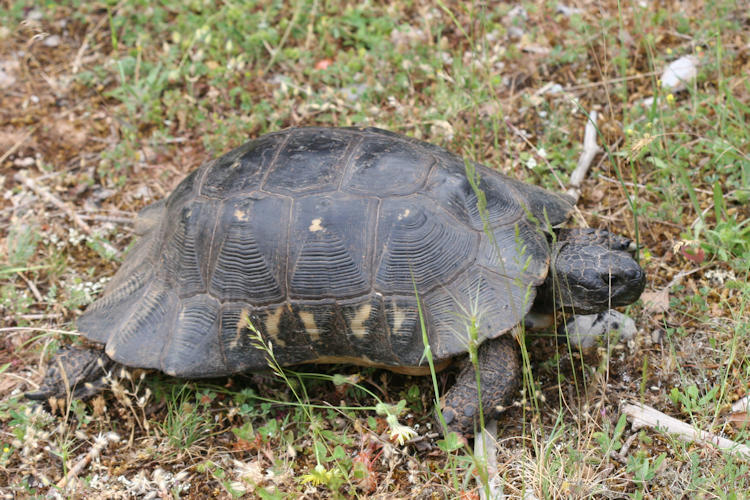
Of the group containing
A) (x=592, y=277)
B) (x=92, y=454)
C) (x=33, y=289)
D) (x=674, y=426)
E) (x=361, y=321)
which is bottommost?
(x=92, y=454)

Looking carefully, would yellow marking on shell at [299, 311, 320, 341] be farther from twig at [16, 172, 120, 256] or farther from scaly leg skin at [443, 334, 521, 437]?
twig at [16, 172, 120, 256]

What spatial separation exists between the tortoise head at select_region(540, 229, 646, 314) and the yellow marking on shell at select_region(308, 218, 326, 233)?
1236 millimetres

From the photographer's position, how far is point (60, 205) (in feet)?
17.3

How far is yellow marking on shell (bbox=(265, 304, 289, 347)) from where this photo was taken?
371 cm

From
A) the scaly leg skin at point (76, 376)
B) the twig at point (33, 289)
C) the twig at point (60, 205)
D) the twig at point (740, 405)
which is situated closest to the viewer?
the twig at point (740, 405)

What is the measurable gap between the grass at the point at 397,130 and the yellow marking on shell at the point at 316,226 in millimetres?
855

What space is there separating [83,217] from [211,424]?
2.20 meters

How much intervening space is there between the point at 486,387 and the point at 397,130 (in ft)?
7.89

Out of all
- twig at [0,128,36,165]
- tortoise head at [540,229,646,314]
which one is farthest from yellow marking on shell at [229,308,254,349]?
twig at [0,128,36,165]

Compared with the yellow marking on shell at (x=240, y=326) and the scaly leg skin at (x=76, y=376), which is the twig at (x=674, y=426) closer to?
the yellow marking on shell at (x=240, y=326)

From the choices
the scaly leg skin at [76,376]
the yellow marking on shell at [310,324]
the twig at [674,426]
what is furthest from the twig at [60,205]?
the twig at [674,426]

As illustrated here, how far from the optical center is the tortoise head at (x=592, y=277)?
351cm

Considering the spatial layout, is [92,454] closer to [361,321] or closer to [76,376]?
[76,376]

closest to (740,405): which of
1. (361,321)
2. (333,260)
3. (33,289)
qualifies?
(361,321)
